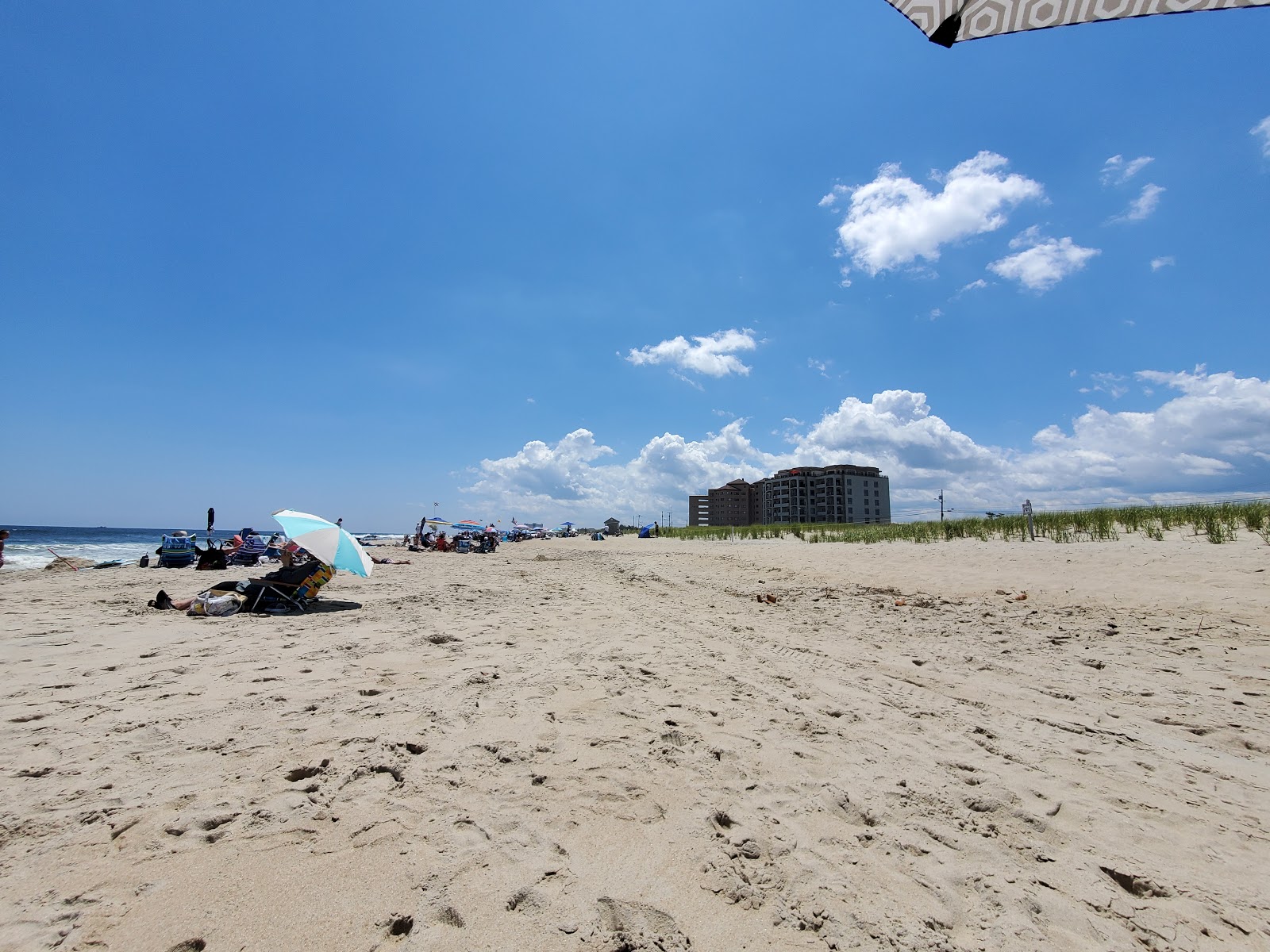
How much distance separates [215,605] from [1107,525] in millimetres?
21153

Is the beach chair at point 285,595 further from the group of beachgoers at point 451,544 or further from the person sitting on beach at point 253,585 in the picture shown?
the group of beachgoers at point 451,544

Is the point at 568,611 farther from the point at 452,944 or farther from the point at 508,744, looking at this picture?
the point at 452,944

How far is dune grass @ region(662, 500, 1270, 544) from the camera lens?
12227 mm

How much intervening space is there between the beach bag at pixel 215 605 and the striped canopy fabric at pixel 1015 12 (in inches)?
400

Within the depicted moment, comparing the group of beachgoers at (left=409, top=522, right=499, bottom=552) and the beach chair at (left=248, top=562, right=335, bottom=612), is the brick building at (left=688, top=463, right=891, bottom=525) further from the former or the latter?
the beach chair at (left=248, top=562, right=335, bottom=612)

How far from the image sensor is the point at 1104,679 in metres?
4.80

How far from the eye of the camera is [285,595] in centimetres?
843

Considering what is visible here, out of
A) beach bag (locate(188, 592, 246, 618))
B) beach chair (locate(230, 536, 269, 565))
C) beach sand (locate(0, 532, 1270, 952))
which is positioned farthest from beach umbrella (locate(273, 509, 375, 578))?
beach chair (locate(230, 536, 269, 565))

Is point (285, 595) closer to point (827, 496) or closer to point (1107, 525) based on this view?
point (1107, 525)


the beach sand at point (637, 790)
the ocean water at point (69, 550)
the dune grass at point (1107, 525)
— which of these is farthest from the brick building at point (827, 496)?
the beach sand at point (637, 790)

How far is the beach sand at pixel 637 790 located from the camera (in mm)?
1992

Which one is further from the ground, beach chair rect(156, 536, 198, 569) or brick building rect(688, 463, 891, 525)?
brick building rect(688, 463, 891, 525)

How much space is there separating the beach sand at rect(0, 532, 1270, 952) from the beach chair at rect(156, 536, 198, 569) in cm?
1270

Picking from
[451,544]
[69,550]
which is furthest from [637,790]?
[69,550]
